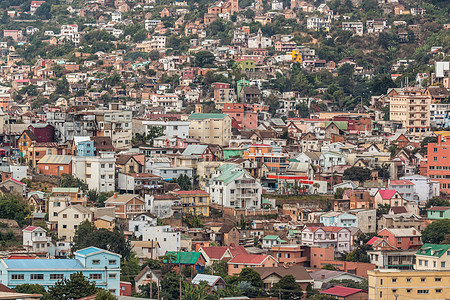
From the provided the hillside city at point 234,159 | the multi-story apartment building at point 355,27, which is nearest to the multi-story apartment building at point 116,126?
the hillside city at point 234,159

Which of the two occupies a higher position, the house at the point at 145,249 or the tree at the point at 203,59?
the tree at the point at 203,59

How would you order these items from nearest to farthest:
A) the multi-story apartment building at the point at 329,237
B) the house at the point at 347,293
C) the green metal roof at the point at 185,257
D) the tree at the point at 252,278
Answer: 1. the house at the point at 347,293
2. the tree at the point at 252,278
3. the green metal roof at the point at 185,257
4. the multi-story apartment building at the point at 329,237

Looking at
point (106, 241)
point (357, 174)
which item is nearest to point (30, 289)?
point (106, 241)

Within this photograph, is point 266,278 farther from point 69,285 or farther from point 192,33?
point 192,33

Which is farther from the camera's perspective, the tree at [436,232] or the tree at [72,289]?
the tree at [436,232]

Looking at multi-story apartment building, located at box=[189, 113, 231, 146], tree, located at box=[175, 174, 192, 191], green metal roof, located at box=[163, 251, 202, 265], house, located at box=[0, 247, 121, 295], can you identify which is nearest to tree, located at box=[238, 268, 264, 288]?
green metal roof, located at box=[163, 251, 202, 265]

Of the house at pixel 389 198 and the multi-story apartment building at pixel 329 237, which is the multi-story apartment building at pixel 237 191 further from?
→ the house at pixel 389 198
